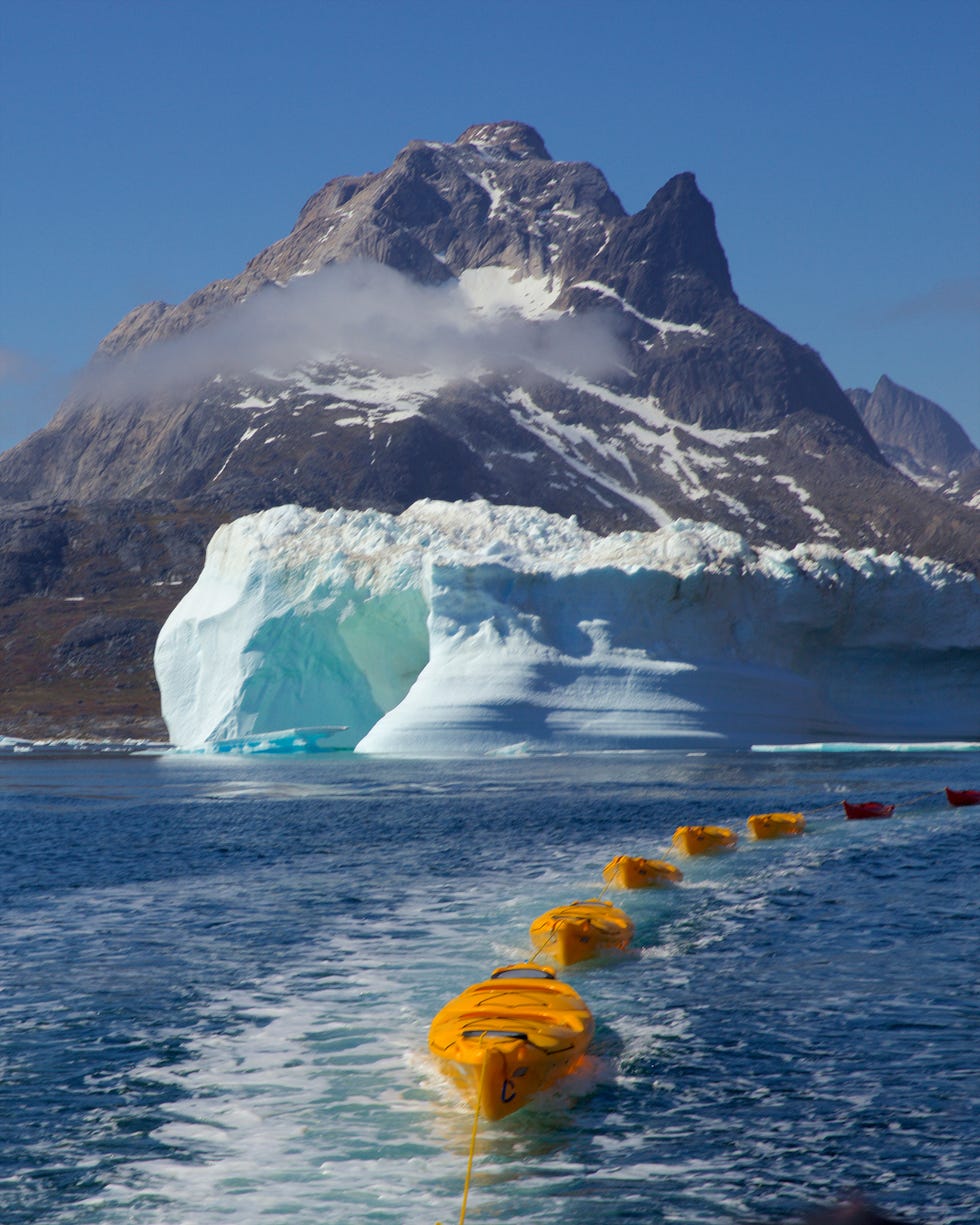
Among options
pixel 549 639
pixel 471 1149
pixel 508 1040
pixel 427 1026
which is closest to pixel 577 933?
pixel 427 1026

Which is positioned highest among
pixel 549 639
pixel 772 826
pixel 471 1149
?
pixel 549 639

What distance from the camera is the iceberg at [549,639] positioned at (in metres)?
51.6

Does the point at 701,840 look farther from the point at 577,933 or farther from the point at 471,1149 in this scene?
the point at 471,1149

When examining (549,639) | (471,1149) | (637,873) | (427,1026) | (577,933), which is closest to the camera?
(471,1149)

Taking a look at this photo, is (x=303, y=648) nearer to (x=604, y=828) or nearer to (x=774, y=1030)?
(x=604, y=828)

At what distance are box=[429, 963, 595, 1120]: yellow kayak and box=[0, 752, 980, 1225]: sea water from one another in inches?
9.3

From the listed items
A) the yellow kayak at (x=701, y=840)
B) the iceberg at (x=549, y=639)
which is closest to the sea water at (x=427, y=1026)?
the yellow kayak at (x=701, y=840)

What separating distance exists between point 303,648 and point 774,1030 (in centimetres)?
4658

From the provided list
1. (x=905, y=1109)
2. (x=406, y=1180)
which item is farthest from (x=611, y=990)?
(x=406, y=1180)

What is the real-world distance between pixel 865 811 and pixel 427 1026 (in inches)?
787

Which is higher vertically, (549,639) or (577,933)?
(549,639)

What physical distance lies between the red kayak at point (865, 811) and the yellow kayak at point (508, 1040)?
63.9ft

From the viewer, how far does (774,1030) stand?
12.5 meters

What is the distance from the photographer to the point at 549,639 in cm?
5288
